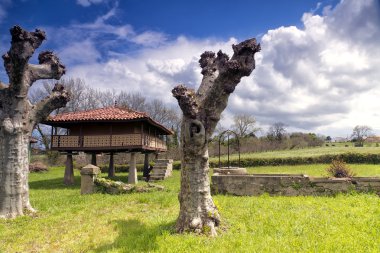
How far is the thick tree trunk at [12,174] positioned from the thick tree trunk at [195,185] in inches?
217

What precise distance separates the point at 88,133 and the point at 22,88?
1342cm

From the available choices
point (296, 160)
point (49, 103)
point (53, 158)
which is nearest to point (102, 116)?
point (49, 103)

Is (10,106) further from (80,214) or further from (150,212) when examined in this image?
(150,212)

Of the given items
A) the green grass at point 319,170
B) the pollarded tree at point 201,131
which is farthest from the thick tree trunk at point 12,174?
the green grass at point 319,170

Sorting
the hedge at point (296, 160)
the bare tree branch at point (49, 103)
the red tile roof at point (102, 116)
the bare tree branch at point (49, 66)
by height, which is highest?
the bare tree branch at point (49, 66)

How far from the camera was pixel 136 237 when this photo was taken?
6.36 meters

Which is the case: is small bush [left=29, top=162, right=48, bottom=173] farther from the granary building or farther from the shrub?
the granary building

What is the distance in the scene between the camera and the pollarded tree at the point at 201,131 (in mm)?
6219

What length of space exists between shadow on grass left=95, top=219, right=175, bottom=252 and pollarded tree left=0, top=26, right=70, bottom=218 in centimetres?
372

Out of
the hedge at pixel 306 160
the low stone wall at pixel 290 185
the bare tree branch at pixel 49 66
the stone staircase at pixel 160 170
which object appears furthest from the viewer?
the hedge at pixel 306 160

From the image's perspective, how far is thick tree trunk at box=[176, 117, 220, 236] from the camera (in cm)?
626

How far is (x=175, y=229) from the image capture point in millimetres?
6457

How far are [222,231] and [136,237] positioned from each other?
1820 millimetres

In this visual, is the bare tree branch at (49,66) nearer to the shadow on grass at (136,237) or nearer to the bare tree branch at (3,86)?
the bare tree branch at (3,86)
